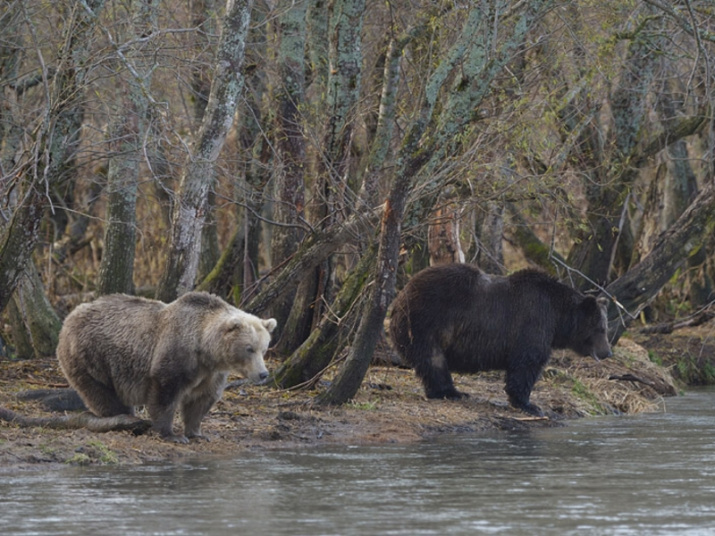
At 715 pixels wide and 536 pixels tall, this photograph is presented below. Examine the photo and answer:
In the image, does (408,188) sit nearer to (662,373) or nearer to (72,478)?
(72,478)

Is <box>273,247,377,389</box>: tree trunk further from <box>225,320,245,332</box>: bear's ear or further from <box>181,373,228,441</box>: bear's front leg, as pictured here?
<box>225,320,245,332</box>: bear's ear

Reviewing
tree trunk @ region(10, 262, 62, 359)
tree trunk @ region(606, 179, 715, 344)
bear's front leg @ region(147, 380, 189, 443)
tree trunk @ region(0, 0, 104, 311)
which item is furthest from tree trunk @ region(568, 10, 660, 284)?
bear's front leg @ region(147, 380, 189, 443)

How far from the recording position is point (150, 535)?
23.0 feet

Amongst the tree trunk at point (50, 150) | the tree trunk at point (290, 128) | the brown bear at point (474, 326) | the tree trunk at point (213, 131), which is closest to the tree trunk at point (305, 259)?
the brown bear at point (474, 326)

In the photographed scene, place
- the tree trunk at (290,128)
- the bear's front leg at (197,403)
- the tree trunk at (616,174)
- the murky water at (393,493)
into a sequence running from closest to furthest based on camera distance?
the murky water at (393,493), the bear's front leg at (197,403), the tree trunk at (290,128), the tree trunk at (616,174)

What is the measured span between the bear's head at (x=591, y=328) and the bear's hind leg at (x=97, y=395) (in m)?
6.20

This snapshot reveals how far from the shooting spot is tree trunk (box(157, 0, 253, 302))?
12.6 meters

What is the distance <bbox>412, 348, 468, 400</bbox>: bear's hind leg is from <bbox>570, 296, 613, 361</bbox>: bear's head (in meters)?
1.78

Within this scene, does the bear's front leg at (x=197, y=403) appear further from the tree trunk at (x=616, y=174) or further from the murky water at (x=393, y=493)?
the tree trunk at (x=616, y=174)

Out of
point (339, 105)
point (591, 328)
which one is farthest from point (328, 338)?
point (591, 328)

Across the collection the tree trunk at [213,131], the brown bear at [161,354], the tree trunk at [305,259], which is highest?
the tree trunk at [213,131]

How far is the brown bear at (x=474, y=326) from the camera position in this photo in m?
13.9

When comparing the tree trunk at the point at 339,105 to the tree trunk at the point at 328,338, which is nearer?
the tree trunk at the point at 328,338

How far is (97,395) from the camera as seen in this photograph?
10.8 meters
